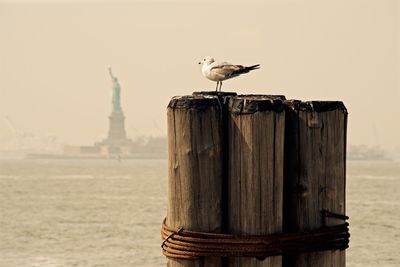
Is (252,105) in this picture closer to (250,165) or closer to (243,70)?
(250,165)

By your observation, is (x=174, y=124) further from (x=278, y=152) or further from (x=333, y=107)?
(x=333, y=107)

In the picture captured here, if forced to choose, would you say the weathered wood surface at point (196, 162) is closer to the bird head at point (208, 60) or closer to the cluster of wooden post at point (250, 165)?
the cluster of wooden post at point (250, 165)

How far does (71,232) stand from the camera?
1729 inches

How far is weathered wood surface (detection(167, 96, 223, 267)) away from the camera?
4.33m

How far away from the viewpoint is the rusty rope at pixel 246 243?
4.33 metres

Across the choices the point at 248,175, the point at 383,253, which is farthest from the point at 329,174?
the point at 383,253

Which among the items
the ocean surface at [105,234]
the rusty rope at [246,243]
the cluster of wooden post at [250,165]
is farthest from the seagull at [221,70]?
the ocean surface at [105,234]

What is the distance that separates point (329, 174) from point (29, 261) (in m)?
27.1

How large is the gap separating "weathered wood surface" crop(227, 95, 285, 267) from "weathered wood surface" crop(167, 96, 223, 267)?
79 millimetres

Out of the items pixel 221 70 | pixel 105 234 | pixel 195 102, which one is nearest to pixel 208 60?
pixel 221 70

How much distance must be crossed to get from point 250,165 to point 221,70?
125cm

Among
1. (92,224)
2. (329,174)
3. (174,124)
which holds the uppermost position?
(174,124)

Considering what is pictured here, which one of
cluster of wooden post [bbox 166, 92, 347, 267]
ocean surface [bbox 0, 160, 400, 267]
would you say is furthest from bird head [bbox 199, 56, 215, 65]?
ocean surface [bbox 0, 160, 400, 267]

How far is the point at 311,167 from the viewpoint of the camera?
448 centimetres
